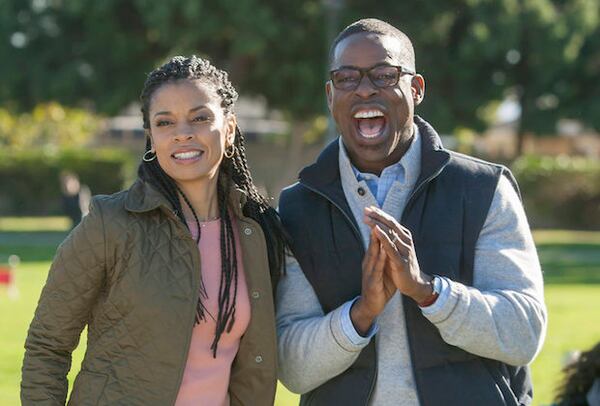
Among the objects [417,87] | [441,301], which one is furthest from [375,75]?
[441,301]

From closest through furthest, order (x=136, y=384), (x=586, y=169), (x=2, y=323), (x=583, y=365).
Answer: (x=136, y=384), (x=583, y=365), (x=2, y=323), (x=586, y=169)

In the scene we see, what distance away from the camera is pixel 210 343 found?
133 inches

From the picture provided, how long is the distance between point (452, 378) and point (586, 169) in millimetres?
30640

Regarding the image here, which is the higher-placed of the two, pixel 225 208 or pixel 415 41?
pixel 415 41

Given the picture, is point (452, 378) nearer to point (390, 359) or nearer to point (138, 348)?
point (390, 359)

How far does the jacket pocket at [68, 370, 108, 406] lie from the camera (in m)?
3.28

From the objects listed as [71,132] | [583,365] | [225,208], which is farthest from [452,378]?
[71,132]

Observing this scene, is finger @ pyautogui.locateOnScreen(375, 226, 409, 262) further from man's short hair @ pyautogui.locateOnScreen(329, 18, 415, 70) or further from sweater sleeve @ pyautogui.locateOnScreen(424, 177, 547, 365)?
man's short hair @ pyautogui.locateOnScreen(329, 18, 415, 70)

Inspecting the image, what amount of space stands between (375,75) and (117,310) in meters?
1.08

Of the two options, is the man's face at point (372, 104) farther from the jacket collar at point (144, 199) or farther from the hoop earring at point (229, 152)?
the jacket collar at point (144, 199)

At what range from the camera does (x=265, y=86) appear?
102ft

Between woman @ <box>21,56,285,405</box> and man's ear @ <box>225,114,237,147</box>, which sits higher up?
man's ear @ <box>225,114,237,147</box>

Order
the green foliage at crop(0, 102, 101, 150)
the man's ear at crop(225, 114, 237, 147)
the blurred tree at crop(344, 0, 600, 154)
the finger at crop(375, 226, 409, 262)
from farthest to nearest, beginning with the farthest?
the green foliage at crop(0, 102, 101, 150) < the blurred tree at crop(344, 0, 600, 154) < the man's ear at crop(225, 114, 237, 147) < the finger at crop(375, 226, 409, 262)

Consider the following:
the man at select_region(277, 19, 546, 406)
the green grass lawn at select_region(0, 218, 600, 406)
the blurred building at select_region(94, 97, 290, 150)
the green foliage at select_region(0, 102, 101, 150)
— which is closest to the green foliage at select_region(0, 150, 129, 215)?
the green grass lawn at select_region(0, 218, 600, 406)
